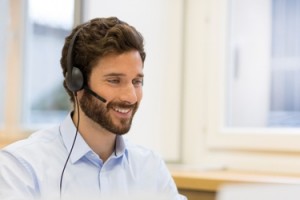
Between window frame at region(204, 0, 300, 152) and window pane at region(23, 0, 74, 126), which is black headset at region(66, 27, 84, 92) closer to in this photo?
window frame at region(204, 0, 300, 152)

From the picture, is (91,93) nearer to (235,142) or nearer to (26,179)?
(26,179)

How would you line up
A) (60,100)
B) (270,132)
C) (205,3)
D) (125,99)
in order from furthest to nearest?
(60,100) → (205,3) → (270,132) → (125,99)

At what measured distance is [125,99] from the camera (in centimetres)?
137

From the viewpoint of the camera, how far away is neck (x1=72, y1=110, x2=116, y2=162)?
141 centimetres

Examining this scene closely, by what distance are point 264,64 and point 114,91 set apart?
1.06 m

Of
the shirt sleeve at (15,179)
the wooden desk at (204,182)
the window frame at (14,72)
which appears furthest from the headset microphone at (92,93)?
the window frame at (14,72)

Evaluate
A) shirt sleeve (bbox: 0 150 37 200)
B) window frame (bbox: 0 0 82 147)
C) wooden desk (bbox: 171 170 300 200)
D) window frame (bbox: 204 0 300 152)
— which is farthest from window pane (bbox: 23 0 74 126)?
shirt sleeve (bbox: 0 150 37 200)

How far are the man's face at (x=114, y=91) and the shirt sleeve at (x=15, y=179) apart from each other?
0.24 meters

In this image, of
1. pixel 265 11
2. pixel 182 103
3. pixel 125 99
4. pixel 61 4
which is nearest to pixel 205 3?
pixel 265 11

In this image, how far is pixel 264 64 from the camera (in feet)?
7.36

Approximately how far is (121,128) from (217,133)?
945mm

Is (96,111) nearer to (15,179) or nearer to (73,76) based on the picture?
(73,76)

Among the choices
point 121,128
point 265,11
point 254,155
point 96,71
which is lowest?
point 254,155

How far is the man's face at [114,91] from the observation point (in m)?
1.37
